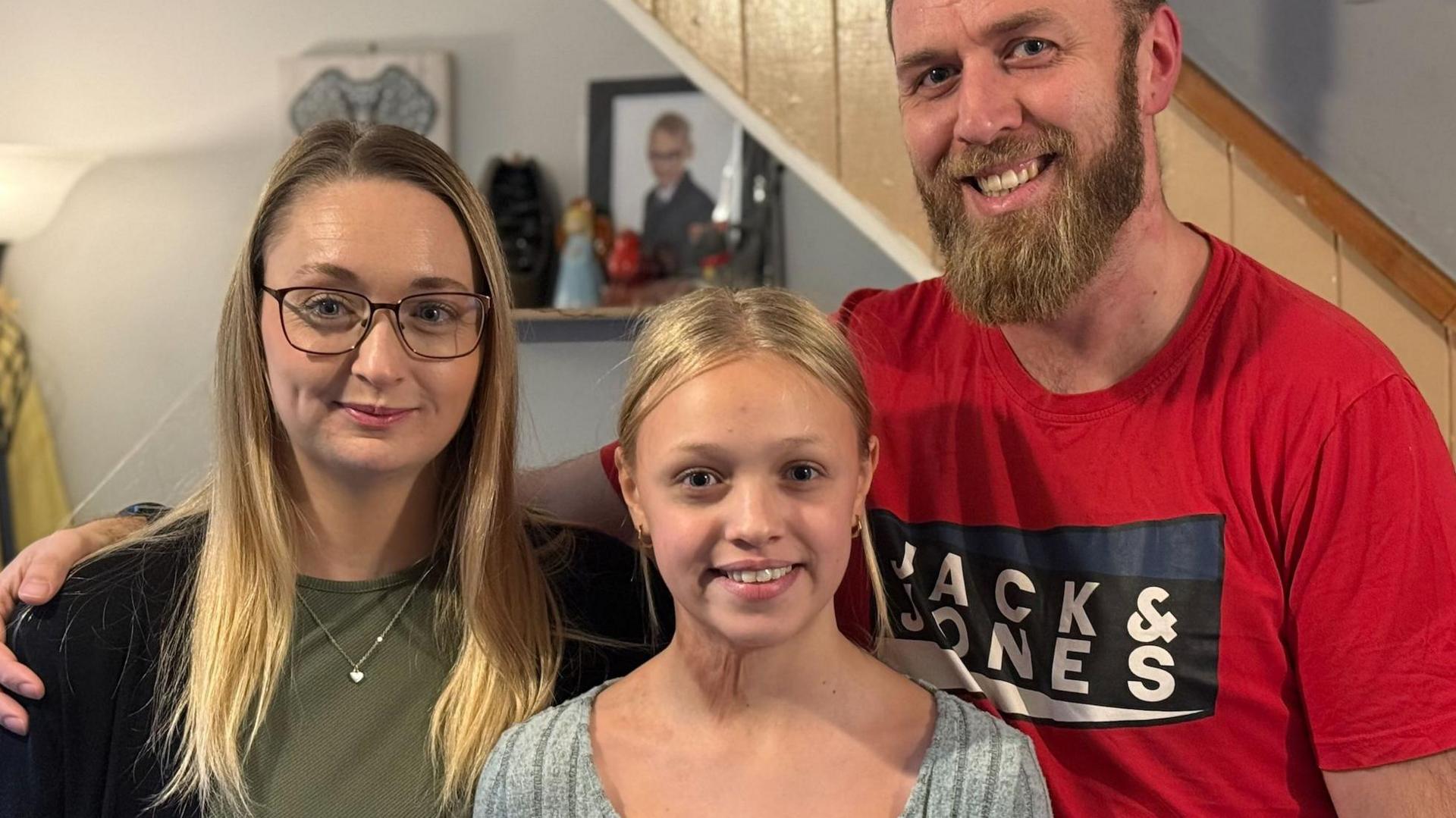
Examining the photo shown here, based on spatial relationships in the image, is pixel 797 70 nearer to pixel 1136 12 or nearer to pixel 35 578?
pixel 1136 12

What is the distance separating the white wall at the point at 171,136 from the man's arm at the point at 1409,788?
112 inches

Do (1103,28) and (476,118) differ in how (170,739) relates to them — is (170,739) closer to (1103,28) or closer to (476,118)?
(1103,28)

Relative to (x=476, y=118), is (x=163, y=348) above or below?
below

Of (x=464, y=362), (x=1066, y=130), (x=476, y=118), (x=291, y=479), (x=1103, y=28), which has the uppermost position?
(x=476, y=118)

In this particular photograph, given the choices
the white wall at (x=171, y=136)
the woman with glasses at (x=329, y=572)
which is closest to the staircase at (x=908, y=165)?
the woman with glasses at (x=329, y=572)

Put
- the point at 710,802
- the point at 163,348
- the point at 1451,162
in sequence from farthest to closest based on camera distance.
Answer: the point at 163,348 → the point at 1451,162 → the point at 710,802

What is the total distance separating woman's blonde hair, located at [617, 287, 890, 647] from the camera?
1.26m

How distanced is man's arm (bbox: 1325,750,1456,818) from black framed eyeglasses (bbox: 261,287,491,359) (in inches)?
38.3

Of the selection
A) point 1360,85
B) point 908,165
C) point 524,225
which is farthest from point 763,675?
point 524,225

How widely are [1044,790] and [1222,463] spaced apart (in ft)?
1.19

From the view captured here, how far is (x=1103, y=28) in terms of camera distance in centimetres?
140

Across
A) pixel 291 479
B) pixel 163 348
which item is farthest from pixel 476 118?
pixel 291 479

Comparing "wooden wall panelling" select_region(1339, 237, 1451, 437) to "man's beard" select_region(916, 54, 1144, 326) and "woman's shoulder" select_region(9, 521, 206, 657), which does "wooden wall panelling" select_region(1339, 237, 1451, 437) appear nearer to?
"man's beard" select_region(916, 54, 1144, 326)

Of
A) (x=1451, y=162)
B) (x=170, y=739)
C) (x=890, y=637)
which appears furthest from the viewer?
(x=1451, y=162)
